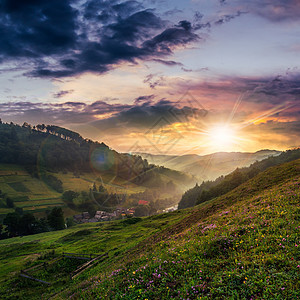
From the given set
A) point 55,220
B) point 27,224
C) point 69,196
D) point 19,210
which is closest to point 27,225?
→ point 27,224

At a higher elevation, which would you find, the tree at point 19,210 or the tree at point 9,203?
the tree at point 9,203

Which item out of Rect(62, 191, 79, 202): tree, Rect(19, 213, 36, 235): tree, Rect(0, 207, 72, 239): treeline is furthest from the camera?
Rect(62, 191, 79, 202): tree

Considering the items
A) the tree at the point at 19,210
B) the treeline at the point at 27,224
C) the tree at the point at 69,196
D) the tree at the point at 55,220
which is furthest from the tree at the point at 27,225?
the tree at the point at 69,196

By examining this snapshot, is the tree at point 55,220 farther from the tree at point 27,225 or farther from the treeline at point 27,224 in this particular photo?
the tree at point 27,225

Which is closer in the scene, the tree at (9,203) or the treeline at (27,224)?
the treeline at (27,224)

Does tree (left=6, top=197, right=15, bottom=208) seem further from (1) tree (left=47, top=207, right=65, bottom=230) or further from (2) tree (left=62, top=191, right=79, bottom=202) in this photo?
(1) tree (left=47, top=207, right=65, bottom=230)

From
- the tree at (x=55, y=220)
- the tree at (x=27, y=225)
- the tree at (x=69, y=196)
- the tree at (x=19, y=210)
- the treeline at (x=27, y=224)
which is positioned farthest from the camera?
the tree at (x=69, y=196)

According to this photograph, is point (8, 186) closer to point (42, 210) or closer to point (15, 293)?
point (42, 210)

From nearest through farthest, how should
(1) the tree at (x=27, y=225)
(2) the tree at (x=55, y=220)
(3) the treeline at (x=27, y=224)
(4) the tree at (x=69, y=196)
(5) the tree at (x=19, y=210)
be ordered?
(3) the treeline at (x=27, y=224) < (1) the tree at (x=27, y=225) < (2) the tree at (x=55, y=220) < (5) the tree at (x=19, y=210) < (4) the tree at (x=69, y=196)

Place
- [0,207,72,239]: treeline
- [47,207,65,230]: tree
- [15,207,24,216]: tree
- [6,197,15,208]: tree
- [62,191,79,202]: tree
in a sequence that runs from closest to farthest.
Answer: [0,207,72,239]: treeline → [47,207,65,230]: tree → [15,207,24,216]: tree → [6,197,15,208]: tree → [62,191,79,202]: tree

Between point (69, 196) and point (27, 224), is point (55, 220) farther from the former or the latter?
point (69, 196)

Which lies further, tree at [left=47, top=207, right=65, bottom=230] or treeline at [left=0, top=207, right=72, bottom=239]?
tree at [left=47, top=207, right=65, bottom=230]

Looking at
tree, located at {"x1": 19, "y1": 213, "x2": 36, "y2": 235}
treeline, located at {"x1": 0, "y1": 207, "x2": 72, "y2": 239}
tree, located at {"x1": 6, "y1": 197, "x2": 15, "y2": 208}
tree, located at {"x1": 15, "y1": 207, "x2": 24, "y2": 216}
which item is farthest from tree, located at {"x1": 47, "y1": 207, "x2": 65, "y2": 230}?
tree, located at {"x1": 6, "y1": 197, "x2": 15, "y2": 208}

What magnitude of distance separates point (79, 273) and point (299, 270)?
29.1 meters
